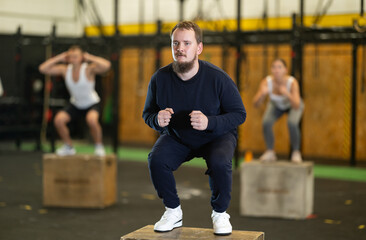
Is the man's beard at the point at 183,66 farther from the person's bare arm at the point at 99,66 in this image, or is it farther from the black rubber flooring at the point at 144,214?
the person's bare arm at the point at 99,66

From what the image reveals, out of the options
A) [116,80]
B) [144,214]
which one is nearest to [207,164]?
[144,214]

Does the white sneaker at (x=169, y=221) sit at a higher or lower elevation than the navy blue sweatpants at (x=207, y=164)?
lower

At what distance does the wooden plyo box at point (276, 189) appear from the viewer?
5797 mm

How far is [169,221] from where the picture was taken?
3.48m

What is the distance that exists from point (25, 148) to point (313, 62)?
6.02 metres

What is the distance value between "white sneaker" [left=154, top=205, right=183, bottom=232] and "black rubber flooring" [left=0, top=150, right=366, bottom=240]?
4.61 feet

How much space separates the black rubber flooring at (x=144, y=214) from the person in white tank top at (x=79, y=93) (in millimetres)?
777

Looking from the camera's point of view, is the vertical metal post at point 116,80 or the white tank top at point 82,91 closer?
the white tank top at point 82,91

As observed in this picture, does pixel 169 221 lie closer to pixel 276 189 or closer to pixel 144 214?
pixel 144 214

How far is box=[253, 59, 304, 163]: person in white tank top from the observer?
6.37 metres

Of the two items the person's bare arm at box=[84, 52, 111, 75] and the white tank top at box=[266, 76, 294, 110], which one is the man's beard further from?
the person's bare arm at box=[84, 52, 111, 75]

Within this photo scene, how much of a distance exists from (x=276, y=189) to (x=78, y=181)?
6.90 feet

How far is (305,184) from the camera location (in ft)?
19.0

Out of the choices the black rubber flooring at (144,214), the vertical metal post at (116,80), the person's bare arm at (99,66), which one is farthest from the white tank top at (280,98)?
the vertical metal post at (116,80)
